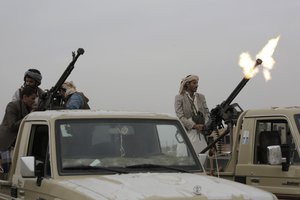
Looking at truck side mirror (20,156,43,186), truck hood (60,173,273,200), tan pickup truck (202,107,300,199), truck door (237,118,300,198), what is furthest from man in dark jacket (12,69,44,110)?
truck hood (60,173,273,200)

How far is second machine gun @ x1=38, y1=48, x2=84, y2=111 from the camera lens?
30.9 ft

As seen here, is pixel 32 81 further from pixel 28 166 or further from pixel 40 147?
pixel 28 166

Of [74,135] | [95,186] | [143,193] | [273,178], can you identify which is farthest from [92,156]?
[273,178]

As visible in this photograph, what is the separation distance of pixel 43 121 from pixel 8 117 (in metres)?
2.19

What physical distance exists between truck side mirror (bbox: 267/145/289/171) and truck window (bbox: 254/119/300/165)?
8 centimetres

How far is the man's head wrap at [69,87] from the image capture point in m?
9.60

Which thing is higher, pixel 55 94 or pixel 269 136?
pixel 55 94

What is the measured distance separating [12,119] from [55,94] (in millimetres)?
1325

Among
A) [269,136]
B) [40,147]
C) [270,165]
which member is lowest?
[270,165]

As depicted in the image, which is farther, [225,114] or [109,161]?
[225,114]

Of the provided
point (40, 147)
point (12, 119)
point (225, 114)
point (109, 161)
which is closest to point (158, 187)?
point (109, 161)

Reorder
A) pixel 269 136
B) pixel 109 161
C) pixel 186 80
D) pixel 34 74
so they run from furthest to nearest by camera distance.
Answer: pixel 186 80 < pixel 34 74 < pixel 269 136 < pixel 109 161

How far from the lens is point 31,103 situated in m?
8.75

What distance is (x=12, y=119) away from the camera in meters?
8.44
